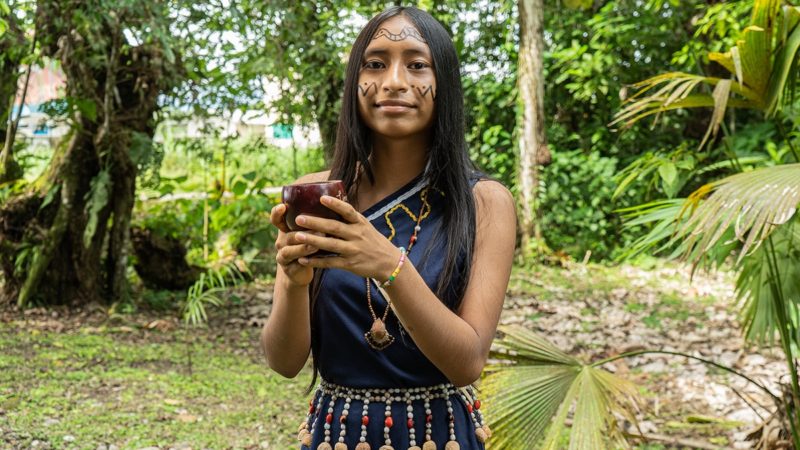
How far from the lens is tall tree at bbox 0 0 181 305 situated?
226 inches

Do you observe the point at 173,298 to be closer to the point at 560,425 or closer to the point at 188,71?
the point at 188,71

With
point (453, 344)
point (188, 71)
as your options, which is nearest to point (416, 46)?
point (453, 344)

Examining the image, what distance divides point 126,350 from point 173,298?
171cm

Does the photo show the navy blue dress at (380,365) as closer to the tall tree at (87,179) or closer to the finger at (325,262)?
the finger at (325,262)

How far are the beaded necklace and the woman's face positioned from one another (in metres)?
0.14

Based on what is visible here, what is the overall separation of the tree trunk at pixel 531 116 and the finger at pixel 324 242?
780cm

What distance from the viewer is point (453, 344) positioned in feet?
4.55

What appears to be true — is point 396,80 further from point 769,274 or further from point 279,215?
point 769,274

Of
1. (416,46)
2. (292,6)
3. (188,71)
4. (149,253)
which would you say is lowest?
(149,253)

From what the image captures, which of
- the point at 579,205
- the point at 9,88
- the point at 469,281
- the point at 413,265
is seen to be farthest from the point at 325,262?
the point at 579,205

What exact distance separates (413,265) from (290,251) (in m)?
0.28

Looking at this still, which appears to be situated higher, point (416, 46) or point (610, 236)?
point (416, 46)

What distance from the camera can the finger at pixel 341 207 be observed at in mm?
1232

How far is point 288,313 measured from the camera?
150cm
